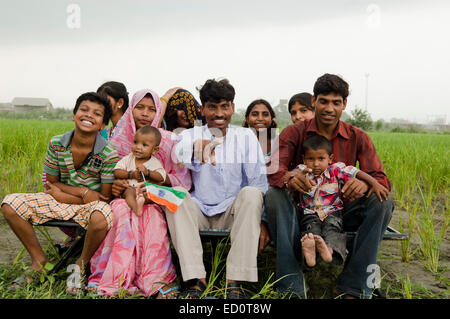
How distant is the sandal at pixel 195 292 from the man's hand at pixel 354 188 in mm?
1064

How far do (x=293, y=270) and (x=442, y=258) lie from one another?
1690 millimetres

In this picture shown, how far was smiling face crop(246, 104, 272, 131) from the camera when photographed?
367 centimetres

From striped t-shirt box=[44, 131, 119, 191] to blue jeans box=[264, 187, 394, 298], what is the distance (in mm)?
1159

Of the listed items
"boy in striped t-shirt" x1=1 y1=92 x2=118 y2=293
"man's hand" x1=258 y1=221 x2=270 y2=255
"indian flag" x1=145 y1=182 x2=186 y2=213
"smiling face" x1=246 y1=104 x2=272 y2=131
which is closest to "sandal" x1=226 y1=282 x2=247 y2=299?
"man's hand" x1=258 y1=221 x2=270 y2=255

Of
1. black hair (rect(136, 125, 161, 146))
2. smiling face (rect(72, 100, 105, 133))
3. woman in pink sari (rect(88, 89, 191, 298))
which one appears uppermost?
smiling face (rect(72, 100, 105, 133))

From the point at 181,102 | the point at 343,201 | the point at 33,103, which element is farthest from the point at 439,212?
the point at 33,103

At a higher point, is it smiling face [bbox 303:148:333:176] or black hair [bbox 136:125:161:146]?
black hair [bbox 136:125:161:146]

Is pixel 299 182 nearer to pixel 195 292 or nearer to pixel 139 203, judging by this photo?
pixel 195 292

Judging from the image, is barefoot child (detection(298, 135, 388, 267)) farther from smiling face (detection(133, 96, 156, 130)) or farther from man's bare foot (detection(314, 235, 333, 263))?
smiling face (detection(133, 96, 156, 130))

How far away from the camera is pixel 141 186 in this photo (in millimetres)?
2539

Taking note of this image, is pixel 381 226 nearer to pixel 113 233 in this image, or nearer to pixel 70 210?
pixel 113 233

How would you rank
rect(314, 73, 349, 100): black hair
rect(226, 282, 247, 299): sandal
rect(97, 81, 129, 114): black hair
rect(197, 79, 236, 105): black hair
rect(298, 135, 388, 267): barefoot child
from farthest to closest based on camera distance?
rect(97, 81, 129, 114): black hair → rect(197, 79, 236, 105): black hair → rect(314, 73, 349, 100): black hair → rect(298, 135, 388, 267): barefoot child → rect(226, 282, 247, 299): sandal

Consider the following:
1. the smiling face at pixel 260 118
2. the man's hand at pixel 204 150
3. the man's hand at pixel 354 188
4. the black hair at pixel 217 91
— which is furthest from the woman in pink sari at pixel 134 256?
the smiling face at pixel 260 118

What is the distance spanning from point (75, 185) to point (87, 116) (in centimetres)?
50
